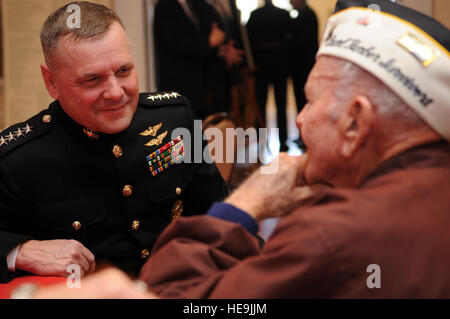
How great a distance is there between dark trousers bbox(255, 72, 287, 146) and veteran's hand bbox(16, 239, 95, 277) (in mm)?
3931

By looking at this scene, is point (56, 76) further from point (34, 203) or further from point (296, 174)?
point (296, 174)

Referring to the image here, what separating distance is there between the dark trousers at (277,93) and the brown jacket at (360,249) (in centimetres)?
433

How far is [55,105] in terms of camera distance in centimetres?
178

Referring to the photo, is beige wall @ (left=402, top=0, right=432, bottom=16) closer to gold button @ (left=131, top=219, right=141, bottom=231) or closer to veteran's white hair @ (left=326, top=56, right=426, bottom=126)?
gold button @ (left=131, top=219, right=141, bottom=231)

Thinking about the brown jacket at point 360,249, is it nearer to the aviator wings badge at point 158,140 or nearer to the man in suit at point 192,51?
the aviator wings badge at point 158,140

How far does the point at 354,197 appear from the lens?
899mm

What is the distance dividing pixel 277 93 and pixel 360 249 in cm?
452

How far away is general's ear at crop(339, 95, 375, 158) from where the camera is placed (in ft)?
3.19

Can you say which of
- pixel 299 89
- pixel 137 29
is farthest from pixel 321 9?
pixel 137 29

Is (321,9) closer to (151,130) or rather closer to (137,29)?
(137,29)

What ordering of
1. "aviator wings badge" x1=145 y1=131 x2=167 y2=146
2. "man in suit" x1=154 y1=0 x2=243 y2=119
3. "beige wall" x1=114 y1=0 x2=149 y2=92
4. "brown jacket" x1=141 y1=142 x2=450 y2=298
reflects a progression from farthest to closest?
"man in suit" x1=154 y1=0 x2=243 y2=119 < "beige wall" x1=114 y1=0 x2=149 y2=92 < "aviator wings badge" x1=145 y1=131 x2=167 y2=146 < "brown jacket" x1=141 y1=142 x2=450 y2=298

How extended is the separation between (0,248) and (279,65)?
4.06 m

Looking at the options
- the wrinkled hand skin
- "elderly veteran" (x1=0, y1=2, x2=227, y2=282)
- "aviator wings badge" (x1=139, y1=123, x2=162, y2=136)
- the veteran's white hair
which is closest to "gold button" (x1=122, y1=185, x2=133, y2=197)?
"elderly veteran" (x1=0, y1=2, x2=227, y2=282)
